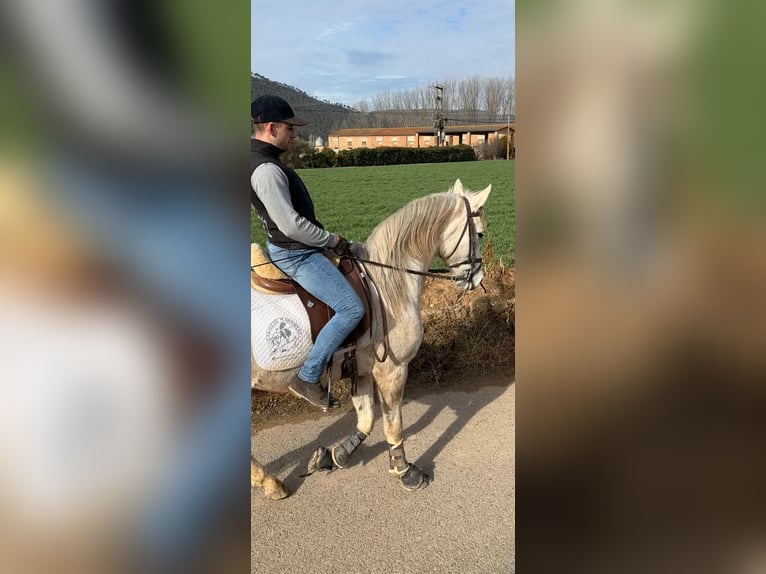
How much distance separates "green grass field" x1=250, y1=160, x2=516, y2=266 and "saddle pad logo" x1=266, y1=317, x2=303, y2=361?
21.4 ft

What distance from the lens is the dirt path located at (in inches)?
114

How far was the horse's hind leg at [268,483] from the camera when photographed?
3361 millimetres

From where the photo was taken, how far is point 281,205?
2.82 meters

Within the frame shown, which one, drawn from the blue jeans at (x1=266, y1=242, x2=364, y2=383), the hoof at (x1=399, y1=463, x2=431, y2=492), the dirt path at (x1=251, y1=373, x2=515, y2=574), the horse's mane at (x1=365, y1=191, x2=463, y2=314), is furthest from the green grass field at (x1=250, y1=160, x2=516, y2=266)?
the blue jeans at (x1=266, y1=242, x2=364, y2=383)

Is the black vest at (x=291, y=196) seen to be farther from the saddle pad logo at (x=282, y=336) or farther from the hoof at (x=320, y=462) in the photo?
the hoof at (x=320, y=462)

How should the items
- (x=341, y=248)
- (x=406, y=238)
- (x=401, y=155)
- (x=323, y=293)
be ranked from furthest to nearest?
(x=401, y=155) → (x=406, y=238) → (x=341, y=248) → (x=323, y=293)

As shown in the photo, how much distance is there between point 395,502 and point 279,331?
127 cm
